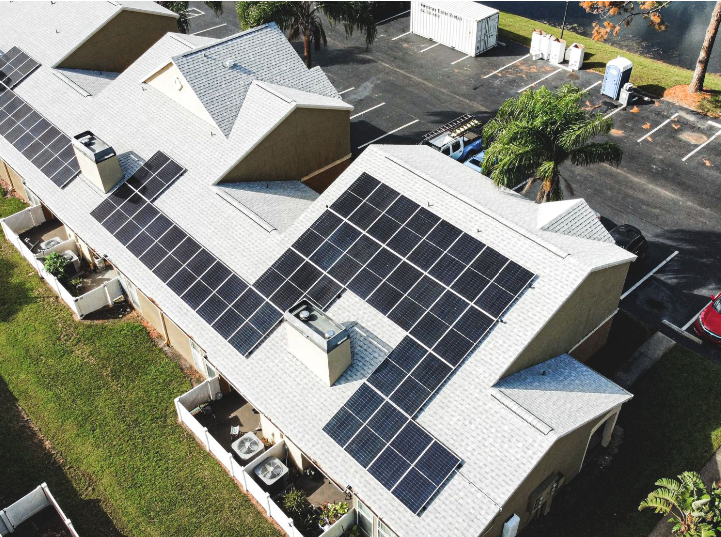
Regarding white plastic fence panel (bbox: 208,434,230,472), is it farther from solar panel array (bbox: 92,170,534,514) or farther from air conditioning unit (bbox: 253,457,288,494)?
solar panel array (bbox: 92,170,534,514)

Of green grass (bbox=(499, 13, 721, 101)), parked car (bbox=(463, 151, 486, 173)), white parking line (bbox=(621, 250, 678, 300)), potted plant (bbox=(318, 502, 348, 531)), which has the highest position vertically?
green grass (bbox=(499, 13, 721, 101))

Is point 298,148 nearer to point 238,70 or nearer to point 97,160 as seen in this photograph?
point 238,70

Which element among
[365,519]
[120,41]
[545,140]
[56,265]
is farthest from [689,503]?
[120,41]

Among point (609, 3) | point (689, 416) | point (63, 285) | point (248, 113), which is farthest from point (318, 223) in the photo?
point (609, 3)

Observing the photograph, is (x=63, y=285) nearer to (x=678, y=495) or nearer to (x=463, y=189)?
(x=463, y=189)

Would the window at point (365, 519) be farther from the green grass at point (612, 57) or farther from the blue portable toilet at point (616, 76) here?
the green grass at point (612, 57)

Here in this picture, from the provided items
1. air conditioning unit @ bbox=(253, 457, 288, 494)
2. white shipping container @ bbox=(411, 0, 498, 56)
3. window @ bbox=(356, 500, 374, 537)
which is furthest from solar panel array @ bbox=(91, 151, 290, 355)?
white shipping container @ bbox=(411, 0, 498, 56)
